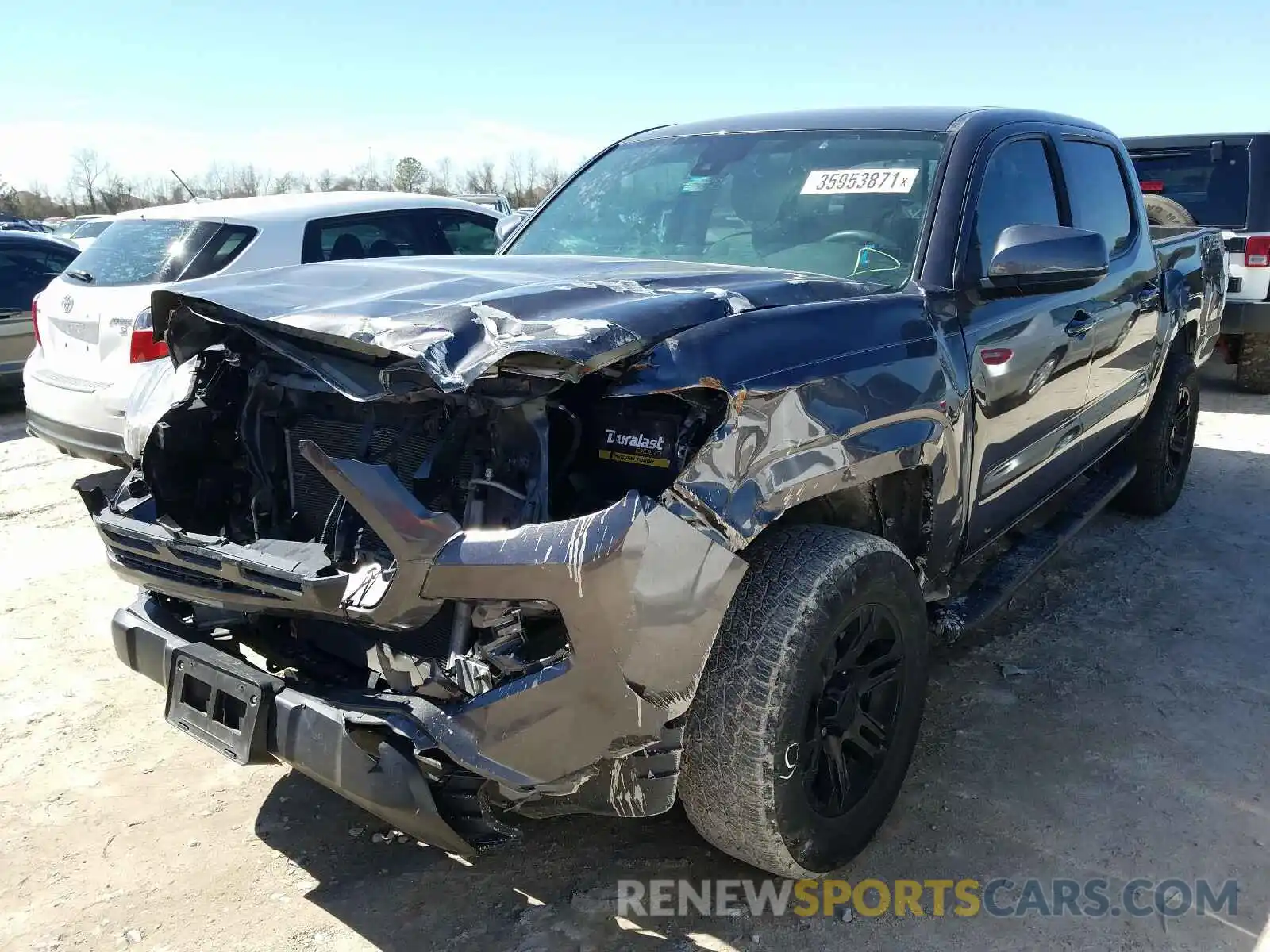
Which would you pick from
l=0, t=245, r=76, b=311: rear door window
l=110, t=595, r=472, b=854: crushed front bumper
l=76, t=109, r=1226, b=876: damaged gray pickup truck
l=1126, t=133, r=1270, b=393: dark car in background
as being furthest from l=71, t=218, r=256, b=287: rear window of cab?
l=1126, t=133, r=1270, b=393: dark car in background

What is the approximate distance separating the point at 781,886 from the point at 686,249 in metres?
2.00

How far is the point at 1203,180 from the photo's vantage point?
8.37m

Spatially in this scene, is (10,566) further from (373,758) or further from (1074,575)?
(1074,575)

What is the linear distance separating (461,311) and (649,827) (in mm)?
1566

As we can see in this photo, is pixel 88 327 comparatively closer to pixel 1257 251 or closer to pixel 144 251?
pixel 144 251

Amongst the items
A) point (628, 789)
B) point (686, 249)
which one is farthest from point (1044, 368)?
point (628, 789)

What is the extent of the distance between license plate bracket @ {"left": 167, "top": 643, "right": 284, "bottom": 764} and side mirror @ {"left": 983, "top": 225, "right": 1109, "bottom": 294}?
226 cm

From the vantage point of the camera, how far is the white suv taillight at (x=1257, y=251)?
8.11 m

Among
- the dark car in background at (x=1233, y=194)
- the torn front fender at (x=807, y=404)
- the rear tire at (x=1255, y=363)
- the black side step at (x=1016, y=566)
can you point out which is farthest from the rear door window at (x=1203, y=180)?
the torn front fender at (x=807, y=404)

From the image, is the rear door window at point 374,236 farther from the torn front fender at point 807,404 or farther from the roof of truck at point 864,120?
the torn front fender at point 807,404

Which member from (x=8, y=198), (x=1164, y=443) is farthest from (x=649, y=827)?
(x=8, y=198)

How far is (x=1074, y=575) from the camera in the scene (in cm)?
471

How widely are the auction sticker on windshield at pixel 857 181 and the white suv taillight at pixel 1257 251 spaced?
6.49 m

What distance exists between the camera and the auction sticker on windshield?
3.17 metres
